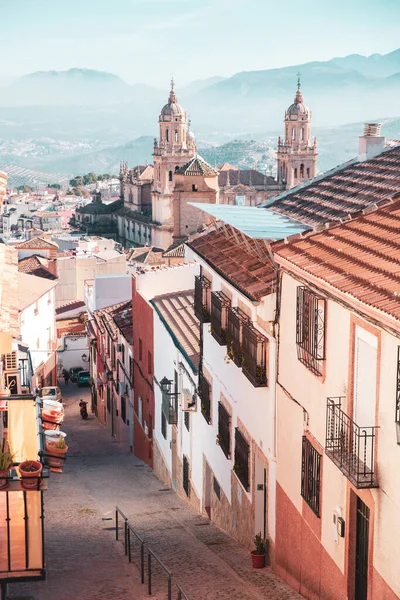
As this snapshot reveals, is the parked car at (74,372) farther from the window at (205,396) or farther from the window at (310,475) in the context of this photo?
the window at (310,475)

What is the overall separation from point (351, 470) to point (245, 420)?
230 inches

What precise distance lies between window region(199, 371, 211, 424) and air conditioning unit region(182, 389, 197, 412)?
1144 millimetres

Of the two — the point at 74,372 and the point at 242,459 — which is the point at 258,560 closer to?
the point at 242,459

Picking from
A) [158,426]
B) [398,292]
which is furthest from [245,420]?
[158,426]

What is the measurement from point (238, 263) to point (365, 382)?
229 inches

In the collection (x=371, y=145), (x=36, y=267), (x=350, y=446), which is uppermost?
(x=371, y=145)

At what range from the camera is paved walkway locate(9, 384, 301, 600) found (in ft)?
47.7

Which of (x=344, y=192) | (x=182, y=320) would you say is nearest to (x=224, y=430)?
(x=344, y=192)

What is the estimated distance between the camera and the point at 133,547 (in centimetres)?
1784

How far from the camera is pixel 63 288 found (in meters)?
66.5

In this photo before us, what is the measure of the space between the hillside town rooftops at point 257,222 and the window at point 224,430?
152 inches

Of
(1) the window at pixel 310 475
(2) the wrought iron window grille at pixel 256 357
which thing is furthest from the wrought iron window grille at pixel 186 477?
(1) the window at pixel 310 475

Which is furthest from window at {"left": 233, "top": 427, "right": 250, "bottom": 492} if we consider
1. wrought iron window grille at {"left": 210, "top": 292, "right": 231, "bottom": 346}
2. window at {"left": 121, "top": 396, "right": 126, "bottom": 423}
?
window at {"left": 121, "top": 396, "right": 126, "bottom": 423}

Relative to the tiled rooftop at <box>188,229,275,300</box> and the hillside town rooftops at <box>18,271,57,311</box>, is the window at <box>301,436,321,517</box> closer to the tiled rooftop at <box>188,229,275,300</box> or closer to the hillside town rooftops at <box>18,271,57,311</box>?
the tiled rooftop at <box>188,229,275,300</box>
